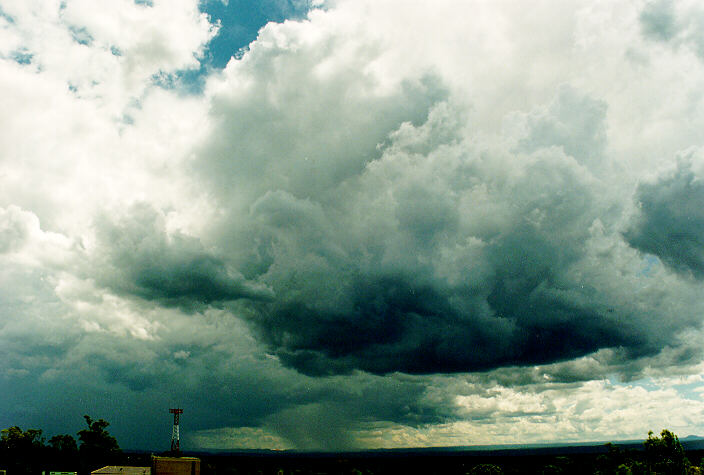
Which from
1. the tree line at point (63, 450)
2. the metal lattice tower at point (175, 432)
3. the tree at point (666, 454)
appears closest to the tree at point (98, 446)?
the tree line at point (63, 450)

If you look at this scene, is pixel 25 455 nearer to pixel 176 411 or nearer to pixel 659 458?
pixel 176 411

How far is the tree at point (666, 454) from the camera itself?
113069mm

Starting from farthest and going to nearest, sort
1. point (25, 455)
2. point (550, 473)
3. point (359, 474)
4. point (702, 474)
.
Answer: point (25, 455), point (359, 474), point (550, 473), point (702, 474)

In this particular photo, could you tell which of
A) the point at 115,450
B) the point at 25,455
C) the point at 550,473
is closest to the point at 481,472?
the point at 550,473

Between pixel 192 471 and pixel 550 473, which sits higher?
pixel 192 471

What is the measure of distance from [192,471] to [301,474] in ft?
291

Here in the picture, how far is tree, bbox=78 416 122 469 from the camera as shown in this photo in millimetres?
179875

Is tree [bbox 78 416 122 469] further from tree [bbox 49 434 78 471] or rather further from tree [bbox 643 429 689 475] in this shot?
tree [bbox 643 429 689 475]

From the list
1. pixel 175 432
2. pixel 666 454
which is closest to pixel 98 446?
pixel 175 432

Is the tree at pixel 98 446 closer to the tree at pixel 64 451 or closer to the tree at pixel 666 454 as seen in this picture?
the tree at pixel 64 451

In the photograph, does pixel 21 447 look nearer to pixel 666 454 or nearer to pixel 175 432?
pixel 175 432

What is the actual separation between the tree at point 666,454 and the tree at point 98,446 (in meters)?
171

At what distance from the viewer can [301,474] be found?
17838 centimetres

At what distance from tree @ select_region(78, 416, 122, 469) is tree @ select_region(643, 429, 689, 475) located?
560 ft
